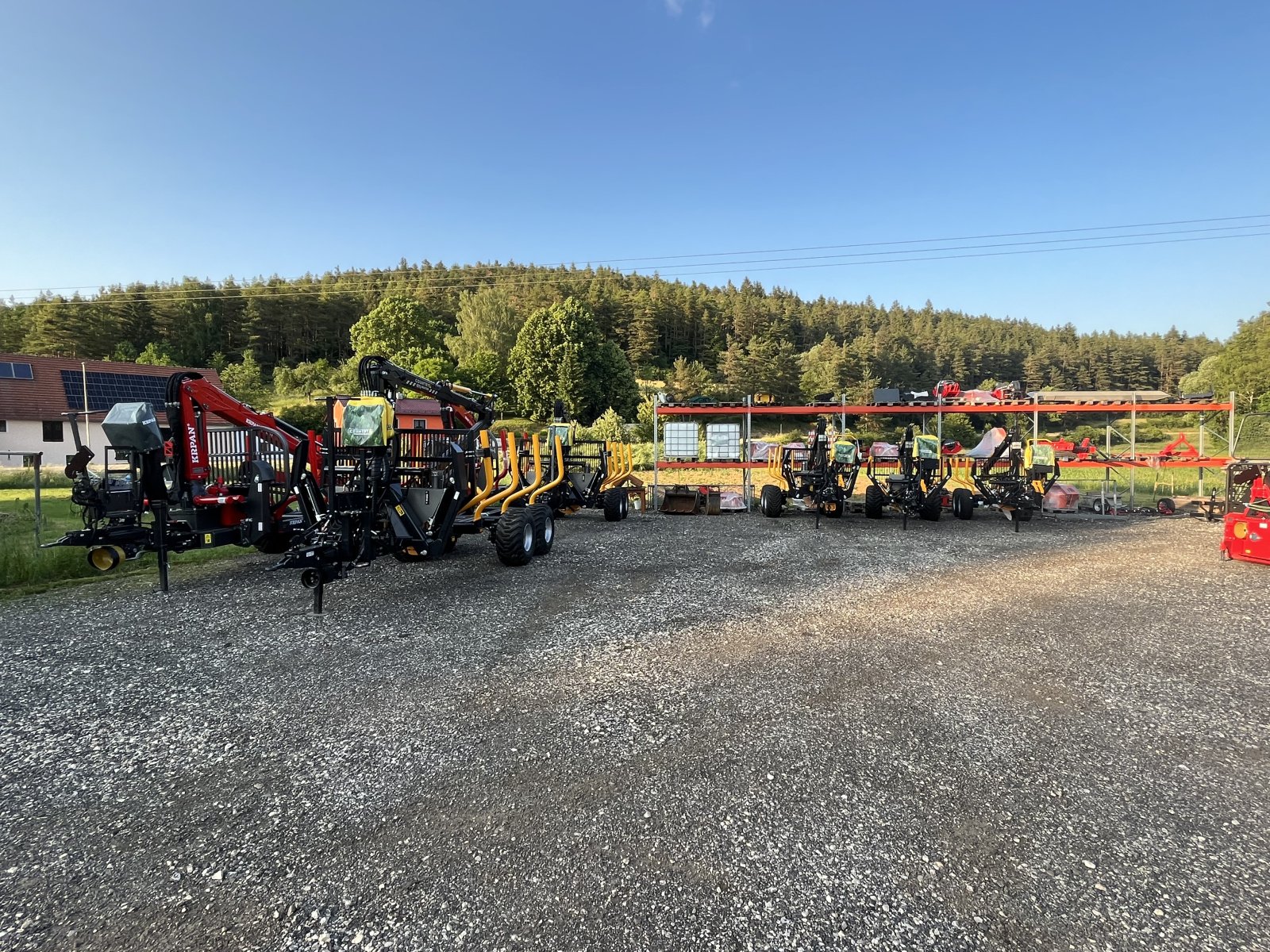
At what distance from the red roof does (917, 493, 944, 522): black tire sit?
40.8 m

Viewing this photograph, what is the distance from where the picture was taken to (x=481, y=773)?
346cm

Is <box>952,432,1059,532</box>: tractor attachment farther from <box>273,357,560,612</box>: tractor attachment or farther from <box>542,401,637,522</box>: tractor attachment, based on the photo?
<box>273,357,560,612</box>: tractor attachment

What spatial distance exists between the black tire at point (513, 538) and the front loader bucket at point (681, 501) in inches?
278

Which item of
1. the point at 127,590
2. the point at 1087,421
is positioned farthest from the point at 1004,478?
the point at 1087,421

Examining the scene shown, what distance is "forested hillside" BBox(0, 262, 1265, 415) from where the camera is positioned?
173ft

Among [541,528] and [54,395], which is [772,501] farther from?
[54,395]

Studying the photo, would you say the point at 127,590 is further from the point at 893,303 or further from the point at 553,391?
the point at 893,303

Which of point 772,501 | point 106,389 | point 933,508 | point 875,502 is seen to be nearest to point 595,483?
point 772,501

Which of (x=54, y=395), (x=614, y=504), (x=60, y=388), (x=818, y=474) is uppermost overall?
(x=60, y=388)

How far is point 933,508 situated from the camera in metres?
13.6

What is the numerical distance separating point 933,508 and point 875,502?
118cm

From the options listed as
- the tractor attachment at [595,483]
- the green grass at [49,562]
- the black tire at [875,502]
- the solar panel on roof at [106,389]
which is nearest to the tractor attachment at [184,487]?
the green grass at [49,562]

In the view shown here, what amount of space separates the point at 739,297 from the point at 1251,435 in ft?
297

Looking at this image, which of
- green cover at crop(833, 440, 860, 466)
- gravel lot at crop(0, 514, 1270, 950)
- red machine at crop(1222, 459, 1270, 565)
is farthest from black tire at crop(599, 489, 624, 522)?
red machine at crop(1222, 459, 1270, 565)
